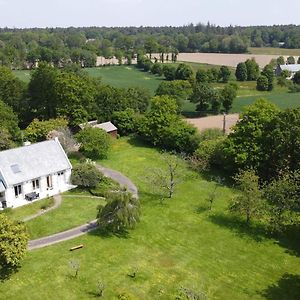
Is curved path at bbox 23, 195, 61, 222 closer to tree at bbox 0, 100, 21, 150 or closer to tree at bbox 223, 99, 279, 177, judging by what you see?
tree at bbox 0, 100, 21, 150

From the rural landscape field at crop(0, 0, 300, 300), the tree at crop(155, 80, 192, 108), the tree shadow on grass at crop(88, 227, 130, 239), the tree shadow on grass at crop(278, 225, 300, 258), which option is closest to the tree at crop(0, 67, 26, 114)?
the rural landscape field at crop(0, 0, 300, 300)

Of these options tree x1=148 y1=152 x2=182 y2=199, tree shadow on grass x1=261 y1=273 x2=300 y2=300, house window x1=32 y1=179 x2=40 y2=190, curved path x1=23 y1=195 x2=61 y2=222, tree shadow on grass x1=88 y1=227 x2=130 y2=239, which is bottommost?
tree shadow on grass x1=261 y1=273 x2=300 y2=300

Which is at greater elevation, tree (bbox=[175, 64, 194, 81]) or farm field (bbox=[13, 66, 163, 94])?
tree (bbox=[175, 64, 194, 81])

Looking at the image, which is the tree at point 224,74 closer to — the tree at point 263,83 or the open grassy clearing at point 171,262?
the tree at point 263,83

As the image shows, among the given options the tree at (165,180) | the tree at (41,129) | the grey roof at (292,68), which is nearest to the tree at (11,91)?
the tree at (41,129)

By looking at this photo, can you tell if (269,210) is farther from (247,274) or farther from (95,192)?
(95,192)

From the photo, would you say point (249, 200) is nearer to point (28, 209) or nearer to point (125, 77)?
point (28, 209)
